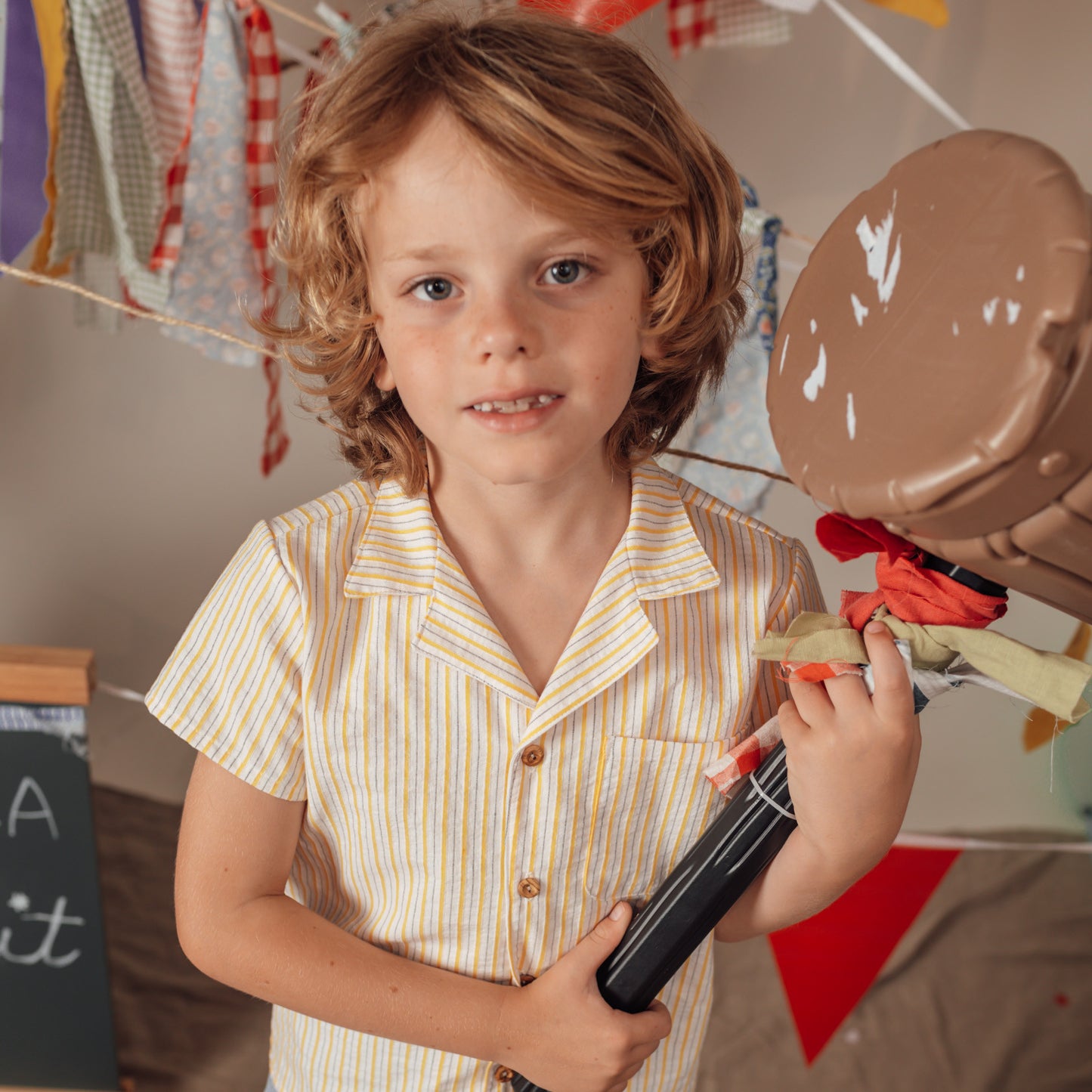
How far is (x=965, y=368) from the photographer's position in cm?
46

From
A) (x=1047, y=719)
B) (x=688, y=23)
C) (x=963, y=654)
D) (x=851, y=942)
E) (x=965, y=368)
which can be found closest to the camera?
(x=965, y=368)

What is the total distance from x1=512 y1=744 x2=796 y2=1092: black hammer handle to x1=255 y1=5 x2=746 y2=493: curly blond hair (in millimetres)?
234

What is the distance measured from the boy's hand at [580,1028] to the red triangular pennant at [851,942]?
2.26ft

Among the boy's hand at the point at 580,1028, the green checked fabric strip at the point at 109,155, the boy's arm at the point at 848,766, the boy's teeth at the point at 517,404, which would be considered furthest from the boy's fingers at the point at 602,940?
the green checked fabric strip at the point at 109,155

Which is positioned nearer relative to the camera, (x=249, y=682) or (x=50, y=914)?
(x=249, y=682)

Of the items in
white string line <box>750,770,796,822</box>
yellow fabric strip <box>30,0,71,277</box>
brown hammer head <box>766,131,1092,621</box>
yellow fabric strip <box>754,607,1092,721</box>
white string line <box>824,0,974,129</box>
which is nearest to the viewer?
brown hammer head <box>766,131,1092,621</box>

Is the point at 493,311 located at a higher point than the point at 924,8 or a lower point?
lower

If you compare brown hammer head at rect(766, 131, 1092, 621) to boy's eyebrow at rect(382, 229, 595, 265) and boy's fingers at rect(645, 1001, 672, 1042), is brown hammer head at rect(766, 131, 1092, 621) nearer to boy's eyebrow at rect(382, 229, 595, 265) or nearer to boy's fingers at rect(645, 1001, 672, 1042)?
boy's eyebrow at rect(382, 229, 595, 265)

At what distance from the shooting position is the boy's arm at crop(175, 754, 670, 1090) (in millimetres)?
707

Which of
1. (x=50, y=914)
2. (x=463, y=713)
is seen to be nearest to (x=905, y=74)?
(x=463, y=713)

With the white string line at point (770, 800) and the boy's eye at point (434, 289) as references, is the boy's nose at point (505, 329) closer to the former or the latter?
the boy's eye at point (434, 289)

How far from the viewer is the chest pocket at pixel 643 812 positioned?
0.72m

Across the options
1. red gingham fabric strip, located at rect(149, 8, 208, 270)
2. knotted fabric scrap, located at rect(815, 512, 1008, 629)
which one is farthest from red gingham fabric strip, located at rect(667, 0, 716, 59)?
knotted fabric scrap, located at rect(815, 512, 1008, 629)

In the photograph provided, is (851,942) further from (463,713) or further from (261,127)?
(261,127)
